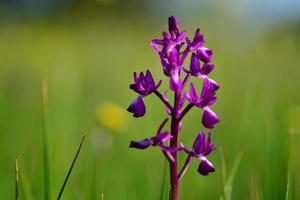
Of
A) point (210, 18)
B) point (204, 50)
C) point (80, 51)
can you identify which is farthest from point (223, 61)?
point (204, 50)

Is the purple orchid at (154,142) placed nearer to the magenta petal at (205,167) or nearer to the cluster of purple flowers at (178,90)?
the cluster of purple flowers at (178,90)

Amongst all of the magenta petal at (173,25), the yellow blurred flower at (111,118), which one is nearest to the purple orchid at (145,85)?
Answer: the magenta petal at (173,25)

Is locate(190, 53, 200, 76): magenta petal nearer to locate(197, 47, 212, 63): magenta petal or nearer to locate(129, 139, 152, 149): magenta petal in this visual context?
locate(197, 47, 212, 63): magenta petal

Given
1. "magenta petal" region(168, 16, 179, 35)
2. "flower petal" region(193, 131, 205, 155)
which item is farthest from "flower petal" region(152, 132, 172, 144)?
"magenta petal" region(168, 16, 179, 35)

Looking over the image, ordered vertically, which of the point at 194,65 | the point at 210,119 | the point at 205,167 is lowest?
the point at 205,167

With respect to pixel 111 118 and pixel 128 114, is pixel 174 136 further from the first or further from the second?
pixel 128 114

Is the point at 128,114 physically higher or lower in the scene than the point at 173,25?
lower

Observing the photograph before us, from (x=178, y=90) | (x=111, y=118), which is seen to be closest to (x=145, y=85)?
(x=178, y=90)
